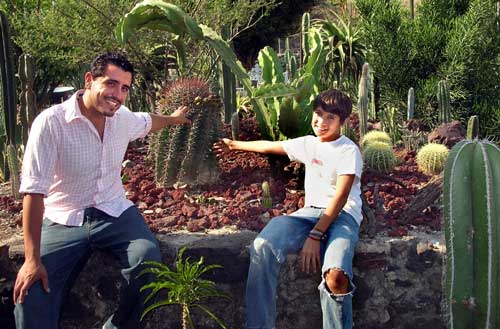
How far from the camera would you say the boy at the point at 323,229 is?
2.91 m

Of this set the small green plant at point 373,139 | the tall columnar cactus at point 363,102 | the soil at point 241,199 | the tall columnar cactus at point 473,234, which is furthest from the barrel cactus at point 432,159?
the tall columnar cactus at point 473,234

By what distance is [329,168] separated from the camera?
10.6 feet

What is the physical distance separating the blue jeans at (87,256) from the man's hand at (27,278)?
3 centimetres

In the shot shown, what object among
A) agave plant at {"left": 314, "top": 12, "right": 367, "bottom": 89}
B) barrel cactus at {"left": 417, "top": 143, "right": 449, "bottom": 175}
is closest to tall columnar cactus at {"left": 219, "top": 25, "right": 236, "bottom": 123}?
barrel cactus at {"left": 417, "top": 143, "right": 449, "bottom": 175}

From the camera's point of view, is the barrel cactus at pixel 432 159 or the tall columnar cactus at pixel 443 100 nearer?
the barrel cactus at pixel 432 159

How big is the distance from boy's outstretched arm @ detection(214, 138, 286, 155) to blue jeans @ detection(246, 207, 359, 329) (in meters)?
0.53

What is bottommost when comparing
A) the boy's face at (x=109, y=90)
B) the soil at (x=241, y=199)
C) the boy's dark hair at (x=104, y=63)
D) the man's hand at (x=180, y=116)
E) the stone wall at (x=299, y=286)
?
the stone wall at (x=299, y=286)

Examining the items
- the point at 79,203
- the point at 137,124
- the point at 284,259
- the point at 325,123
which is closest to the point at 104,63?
the point at 137,124

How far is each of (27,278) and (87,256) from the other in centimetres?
38

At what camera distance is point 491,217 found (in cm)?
→ 269

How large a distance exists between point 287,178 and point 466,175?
1.69m

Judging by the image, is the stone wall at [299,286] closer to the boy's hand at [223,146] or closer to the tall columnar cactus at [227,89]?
the boy's hand at [223,146]

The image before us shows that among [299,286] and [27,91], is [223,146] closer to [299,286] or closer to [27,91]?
[299,286]

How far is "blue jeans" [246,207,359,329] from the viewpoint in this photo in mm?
2895
